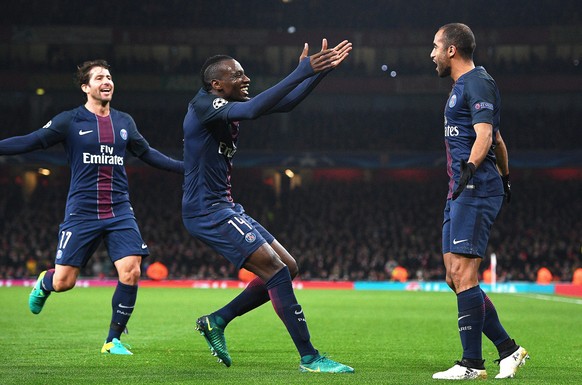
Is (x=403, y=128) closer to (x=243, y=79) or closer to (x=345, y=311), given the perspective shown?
(x=345, y=311)

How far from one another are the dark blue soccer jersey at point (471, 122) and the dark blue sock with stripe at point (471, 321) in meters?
0.72

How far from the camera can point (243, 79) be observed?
7.20m

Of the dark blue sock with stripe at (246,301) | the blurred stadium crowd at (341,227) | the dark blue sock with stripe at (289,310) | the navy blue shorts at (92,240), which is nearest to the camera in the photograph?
the dark blue sock with stripe at (289,310)

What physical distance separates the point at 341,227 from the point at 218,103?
31.1 meters

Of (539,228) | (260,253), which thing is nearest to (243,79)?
(260,253)

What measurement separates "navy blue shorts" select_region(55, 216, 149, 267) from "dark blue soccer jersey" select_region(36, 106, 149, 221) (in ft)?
0.25

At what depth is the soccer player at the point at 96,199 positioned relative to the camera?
28.1ft

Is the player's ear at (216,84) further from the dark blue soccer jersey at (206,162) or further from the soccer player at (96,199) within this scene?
the soccer player at (96,199)

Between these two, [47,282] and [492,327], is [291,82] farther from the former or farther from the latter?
[47,282]

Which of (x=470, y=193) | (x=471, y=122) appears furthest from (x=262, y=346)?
(x=471, y=122)

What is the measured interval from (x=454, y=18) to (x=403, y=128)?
5.44 meters

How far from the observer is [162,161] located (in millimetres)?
8750

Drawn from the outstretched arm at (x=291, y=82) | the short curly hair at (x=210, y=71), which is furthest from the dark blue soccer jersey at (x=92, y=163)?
the outstretched arm at (x=291, y=82)

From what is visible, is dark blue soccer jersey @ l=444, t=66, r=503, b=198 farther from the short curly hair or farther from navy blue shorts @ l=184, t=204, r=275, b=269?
the short curly hair
